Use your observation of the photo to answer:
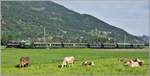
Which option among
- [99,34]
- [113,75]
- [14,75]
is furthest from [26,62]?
[99,34]

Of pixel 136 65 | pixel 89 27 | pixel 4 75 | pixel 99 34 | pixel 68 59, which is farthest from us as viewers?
pixel 89 27

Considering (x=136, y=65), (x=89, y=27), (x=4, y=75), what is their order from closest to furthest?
(x=4, y=75)
(x=136, y=65)
(x=89, y=27)

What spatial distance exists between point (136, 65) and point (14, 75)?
959 cm

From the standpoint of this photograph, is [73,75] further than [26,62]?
No

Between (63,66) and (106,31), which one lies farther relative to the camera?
(106,31)

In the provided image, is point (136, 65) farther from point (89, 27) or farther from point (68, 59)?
point (89, 27)

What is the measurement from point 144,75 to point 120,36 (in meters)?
170

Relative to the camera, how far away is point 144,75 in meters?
21.2

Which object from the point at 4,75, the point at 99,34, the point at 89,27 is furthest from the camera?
the point at 89,27

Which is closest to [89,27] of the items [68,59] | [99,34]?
[99,34]

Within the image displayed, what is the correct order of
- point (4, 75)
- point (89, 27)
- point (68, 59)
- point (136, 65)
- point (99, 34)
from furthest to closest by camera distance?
point (89, 27), point (99, 34), point (68, 59), point (136, 65), point (4, 75)

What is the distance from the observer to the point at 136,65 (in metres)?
27.2

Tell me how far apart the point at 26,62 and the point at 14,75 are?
752 cm

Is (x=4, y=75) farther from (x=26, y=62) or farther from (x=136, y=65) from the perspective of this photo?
(x=136, y=65)
